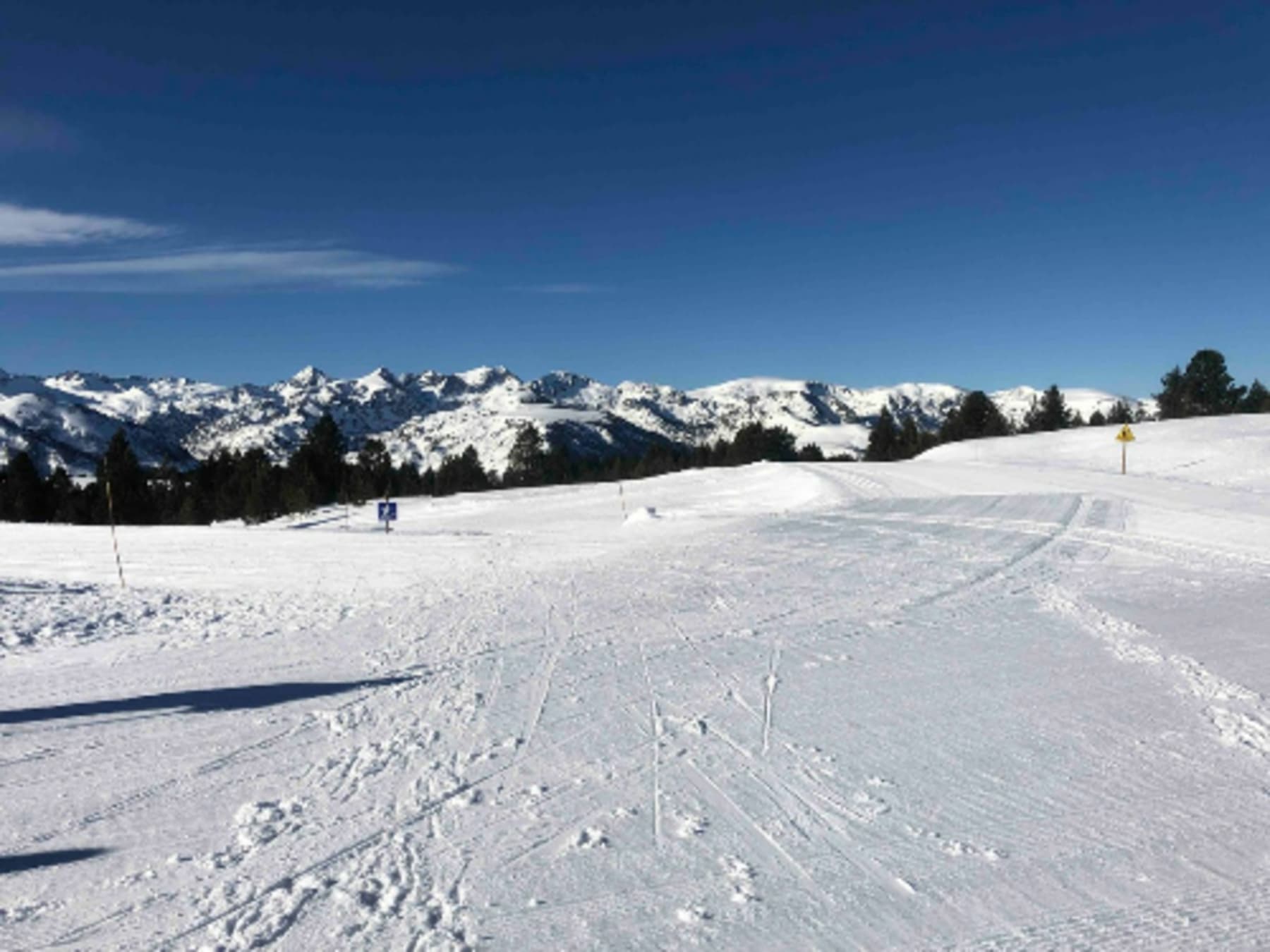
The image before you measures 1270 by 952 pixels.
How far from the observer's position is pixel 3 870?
4.28 metres

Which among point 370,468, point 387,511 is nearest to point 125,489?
point 370,468

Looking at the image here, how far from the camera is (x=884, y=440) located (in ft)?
297

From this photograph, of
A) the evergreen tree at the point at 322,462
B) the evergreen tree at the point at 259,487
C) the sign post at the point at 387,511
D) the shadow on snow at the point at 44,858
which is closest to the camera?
the shadow on snow at the point at 44,858

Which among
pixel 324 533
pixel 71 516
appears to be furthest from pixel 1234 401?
pixel 71 516

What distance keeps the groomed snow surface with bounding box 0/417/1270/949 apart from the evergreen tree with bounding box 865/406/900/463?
254ft

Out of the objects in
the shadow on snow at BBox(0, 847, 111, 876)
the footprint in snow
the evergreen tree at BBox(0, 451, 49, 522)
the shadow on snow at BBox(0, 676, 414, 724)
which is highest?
the evergreen tree at BBox(0, 451, 49, 522)

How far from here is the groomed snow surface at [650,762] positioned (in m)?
3.91

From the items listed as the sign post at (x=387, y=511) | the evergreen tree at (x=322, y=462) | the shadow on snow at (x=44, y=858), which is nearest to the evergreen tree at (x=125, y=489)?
the evergreen tree at (x=322, y=462)

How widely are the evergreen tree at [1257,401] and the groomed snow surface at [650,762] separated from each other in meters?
88.1

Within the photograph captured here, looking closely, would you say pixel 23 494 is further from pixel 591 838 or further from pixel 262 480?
pixel 591 838

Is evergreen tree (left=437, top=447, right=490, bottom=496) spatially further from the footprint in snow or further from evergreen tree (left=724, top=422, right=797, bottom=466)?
the footprint in snow

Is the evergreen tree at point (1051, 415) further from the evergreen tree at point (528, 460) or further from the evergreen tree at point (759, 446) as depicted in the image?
the evergreen tree at point (528, 460)

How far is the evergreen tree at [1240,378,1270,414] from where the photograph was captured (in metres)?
82.2

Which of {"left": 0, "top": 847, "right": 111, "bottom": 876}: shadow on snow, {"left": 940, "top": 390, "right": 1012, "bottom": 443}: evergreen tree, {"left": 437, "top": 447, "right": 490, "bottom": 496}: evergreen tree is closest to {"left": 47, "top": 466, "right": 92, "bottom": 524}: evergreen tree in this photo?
{"left": 437, "top": 447, "right": 490, "bottom": 496}: evergreen tree
